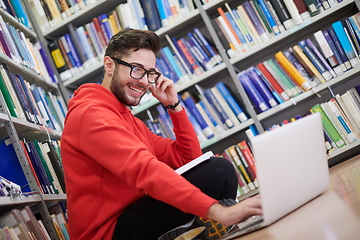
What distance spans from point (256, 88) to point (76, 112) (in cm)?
149

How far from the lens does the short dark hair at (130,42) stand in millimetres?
1580

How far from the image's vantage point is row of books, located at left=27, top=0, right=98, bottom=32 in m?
2.68

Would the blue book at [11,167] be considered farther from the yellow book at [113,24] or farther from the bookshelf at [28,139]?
the yellow book at [113,24]

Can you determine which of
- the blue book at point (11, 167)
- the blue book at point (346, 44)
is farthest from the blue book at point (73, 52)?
the blue book at point (346, 44)

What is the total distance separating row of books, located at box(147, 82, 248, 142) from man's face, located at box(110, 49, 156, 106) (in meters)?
0.95

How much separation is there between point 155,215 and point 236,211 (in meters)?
0.35

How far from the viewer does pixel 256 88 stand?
248cm

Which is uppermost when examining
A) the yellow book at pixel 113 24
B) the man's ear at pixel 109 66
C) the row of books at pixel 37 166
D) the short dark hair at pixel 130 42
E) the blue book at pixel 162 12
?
the yellow book at pixel 113 24

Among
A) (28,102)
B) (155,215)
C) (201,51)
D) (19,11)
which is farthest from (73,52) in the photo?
(155,215)

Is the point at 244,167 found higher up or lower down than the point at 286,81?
lower down

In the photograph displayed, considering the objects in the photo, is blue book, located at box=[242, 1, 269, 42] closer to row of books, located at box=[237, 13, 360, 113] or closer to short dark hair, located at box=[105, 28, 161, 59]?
row of books, located at box=[237, 13, 360, 113]

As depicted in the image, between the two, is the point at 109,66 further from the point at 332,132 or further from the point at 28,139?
the point at 332,132

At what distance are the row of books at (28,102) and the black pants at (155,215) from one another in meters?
0.97

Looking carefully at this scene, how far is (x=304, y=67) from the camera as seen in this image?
7.92 ft
